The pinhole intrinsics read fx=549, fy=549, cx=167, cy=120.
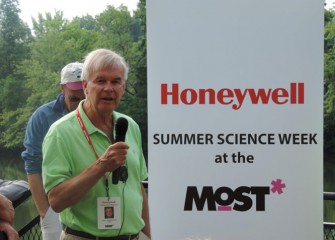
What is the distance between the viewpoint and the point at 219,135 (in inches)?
105

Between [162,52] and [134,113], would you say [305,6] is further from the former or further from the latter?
[134,113]

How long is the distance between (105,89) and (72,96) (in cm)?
98

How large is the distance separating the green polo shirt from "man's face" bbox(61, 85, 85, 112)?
2.83ft

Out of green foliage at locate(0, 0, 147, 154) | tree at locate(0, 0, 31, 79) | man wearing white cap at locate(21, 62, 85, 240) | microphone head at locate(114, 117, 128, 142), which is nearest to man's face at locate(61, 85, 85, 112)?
man wearing white cap at locate(21, 62, 85, 240)

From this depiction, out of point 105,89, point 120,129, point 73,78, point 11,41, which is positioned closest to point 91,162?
point 120,129

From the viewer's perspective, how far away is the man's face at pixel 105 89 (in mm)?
2098

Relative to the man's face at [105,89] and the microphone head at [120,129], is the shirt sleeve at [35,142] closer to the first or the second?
the man's face at [105,89]

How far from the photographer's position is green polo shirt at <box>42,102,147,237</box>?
2051 millimetres

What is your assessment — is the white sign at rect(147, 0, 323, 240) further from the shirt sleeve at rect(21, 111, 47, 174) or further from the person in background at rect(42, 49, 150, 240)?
the shirt sleeve at rect(21, 111, 47, 174)

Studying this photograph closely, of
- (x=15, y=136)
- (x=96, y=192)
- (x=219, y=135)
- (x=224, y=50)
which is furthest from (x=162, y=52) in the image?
(x=15, y=136)

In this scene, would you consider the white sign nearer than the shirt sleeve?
Yes

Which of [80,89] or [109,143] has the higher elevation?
[80,89]

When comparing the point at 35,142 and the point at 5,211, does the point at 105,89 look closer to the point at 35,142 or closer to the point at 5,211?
the point at 5,211

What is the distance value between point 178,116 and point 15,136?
113 ft
